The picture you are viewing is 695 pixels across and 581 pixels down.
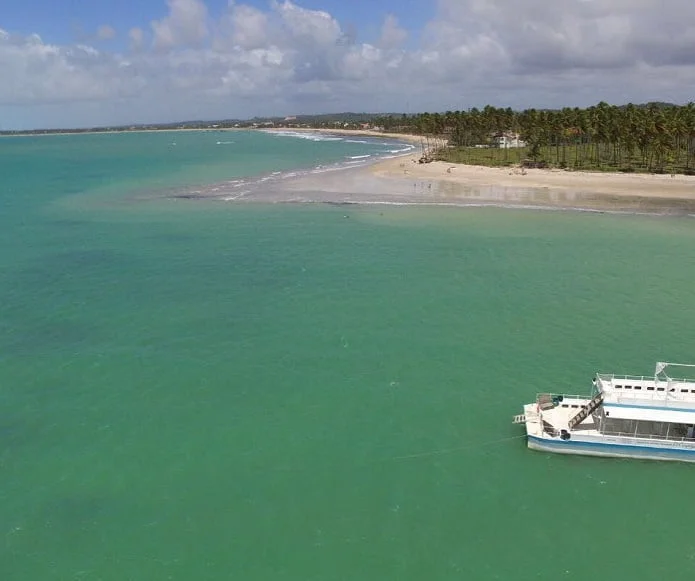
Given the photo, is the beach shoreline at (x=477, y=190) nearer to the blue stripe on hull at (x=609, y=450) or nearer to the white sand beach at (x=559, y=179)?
the white sand beach at (x=559, y=179)

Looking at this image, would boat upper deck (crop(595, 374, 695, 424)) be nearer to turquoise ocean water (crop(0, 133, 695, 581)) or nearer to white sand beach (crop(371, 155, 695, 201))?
turquoise ocean water (crop(0, 133, 695, 581))

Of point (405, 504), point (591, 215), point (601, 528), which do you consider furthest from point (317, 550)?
point (591, 215)

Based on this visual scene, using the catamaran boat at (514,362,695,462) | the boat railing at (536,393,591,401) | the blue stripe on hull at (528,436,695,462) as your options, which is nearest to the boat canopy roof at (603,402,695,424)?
the catamaran boat at (514,362,695,462)

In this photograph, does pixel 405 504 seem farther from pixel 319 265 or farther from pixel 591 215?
pixel 591 215

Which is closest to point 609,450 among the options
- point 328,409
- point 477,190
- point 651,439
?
point 651,439

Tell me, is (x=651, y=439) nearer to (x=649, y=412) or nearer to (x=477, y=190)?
(x=649, y=412)

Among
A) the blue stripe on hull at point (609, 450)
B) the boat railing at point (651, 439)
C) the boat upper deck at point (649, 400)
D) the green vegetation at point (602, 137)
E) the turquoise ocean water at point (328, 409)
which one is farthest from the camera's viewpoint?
the green vegetation at point (602, 137)

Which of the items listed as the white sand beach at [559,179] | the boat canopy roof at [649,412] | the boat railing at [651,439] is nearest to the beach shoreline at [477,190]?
the white sand beach at [559,179]
